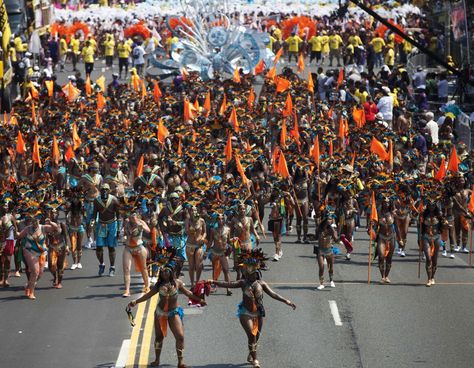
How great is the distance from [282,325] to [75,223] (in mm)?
5892

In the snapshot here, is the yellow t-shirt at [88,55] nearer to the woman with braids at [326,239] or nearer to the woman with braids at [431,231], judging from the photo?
the woman with braids at [431,231]

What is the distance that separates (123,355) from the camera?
18453 mm

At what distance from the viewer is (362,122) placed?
3522 centimetres

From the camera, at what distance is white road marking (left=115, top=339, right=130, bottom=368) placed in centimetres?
1798

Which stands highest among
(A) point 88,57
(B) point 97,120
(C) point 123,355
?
(B) point 97,120

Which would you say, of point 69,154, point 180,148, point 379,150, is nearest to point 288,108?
point 180,148

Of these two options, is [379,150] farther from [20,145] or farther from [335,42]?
[335,42]

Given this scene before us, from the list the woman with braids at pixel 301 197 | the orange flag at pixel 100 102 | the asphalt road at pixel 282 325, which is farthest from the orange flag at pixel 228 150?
the orange flag at pixel 100 102

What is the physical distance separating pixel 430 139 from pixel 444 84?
7.13 m

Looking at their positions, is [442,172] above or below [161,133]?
below

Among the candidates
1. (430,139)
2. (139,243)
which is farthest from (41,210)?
(430,139)

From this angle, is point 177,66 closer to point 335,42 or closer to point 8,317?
point 335,42

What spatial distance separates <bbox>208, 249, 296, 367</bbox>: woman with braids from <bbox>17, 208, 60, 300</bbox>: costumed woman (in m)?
5.37

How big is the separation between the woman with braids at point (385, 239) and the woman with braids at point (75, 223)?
17.4 ft
